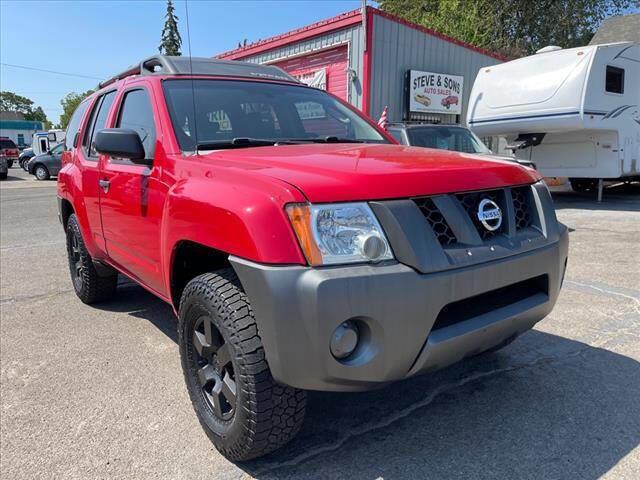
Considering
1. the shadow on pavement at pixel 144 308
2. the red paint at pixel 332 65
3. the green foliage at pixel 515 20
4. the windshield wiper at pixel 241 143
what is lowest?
the shadow on pavement at pixel 144 308

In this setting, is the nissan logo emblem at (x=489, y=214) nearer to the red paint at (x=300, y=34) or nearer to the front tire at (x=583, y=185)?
the red paint at (x=300, y=34)

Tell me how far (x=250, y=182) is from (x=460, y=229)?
0.88m

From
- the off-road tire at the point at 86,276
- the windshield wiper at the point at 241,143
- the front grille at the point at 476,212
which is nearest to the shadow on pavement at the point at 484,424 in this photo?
the front grille at the point at 476,212

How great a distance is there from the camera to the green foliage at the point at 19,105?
112 metres

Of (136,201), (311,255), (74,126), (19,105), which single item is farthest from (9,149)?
(19,105)

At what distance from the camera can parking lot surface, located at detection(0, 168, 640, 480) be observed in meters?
2.25

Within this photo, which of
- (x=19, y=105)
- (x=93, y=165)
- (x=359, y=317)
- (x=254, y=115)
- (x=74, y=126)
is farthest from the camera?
(x=19, y=105)

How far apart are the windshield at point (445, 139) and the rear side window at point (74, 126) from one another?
15.0 ft

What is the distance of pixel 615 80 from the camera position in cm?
986

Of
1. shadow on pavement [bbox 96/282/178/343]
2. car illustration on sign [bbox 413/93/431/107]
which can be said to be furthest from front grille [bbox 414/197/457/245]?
car illustration on sign [bbox 413/93/431/107]

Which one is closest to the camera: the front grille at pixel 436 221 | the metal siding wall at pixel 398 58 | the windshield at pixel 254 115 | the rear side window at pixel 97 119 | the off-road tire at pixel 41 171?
the front grille at pixel 436 221

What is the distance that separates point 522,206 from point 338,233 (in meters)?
1.12

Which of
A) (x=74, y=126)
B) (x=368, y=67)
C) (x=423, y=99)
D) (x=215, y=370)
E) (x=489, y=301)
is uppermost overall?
(x=368, y=67)

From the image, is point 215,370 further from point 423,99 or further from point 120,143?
point 423,99
